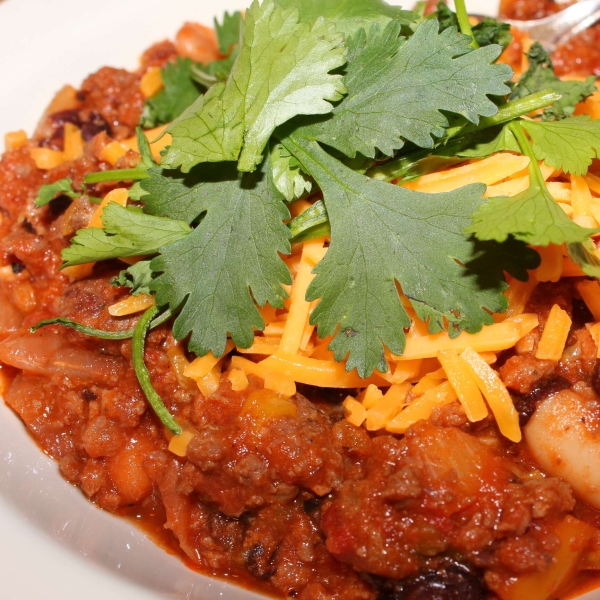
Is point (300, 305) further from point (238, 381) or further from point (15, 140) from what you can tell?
point (15, 140)

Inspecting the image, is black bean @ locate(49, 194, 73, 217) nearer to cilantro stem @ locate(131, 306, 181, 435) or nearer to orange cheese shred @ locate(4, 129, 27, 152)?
orange cheese shred @ locate(4, 129, 27, 152)

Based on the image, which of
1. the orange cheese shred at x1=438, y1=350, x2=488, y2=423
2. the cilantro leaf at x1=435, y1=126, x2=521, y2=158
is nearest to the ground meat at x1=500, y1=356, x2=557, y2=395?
the orange cheese shred at x1=438, y1=350, x2=488, y2=423

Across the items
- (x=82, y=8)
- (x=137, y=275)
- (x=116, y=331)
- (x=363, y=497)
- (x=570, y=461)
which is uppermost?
(x=82, y=8)

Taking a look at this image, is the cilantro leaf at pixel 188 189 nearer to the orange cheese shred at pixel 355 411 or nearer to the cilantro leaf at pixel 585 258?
the orange cheese shred at pixel 355 411

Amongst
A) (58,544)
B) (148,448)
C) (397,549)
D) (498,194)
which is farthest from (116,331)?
(498,194)

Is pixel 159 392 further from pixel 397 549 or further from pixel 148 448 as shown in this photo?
pixel 397 549

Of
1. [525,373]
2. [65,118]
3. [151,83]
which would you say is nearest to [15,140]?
[65,118]
